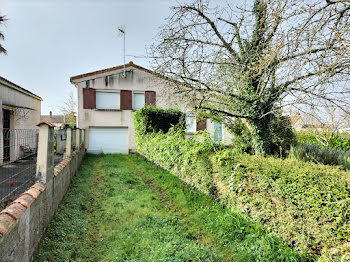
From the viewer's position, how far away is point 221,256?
2.79 metres

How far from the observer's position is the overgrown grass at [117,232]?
2678 millimetres

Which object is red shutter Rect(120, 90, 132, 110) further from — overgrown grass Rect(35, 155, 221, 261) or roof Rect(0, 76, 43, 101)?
overgrown grass Rect(35, 155, 221, 261)

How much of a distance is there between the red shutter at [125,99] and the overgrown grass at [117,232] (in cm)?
908

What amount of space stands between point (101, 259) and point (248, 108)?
16.4 feet

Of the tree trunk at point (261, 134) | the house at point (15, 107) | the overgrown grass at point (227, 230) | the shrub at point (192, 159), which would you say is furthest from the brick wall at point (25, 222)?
the house at point (15, 107)

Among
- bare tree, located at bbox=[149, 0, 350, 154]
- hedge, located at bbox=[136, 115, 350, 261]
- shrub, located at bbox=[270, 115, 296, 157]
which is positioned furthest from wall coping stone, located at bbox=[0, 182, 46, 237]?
shrub, located at bbox=[270, 115, 296, 157]

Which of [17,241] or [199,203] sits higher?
[17,241]

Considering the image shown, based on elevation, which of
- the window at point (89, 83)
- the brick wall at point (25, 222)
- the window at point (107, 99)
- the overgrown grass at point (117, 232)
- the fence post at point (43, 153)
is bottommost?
the overgrown grass at point (117, 232)

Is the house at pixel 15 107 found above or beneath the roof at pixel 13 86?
beneath

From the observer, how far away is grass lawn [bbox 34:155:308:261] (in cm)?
268

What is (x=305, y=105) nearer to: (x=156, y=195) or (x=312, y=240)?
(x=312, y=240)

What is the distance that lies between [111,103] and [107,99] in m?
0.39

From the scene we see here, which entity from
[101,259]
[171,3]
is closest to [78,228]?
[101,259]

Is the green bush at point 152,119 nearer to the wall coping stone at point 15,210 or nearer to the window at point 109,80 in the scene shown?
the window at point 109,80
